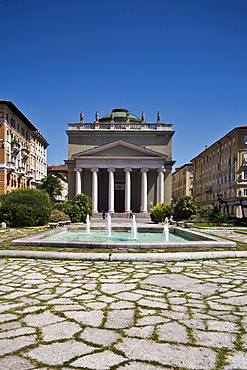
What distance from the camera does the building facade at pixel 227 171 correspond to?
45.9m

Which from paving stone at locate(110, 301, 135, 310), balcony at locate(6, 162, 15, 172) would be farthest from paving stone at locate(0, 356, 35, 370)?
balcony at locate(6, 162, 15, 172)

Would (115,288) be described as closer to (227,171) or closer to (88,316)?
(88,316)

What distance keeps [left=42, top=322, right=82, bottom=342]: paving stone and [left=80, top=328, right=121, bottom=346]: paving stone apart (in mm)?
129

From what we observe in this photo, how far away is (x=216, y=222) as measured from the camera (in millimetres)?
26578

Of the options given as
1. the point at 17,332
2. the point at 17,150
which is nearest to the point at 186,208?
the point at 17,332

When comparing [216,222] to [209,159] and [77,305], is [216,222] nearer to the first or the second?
[77,305]

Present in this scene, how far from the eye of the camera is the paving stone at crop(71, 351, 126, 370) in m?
2.72

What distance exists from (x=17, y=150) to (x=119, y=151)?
50.6 feet

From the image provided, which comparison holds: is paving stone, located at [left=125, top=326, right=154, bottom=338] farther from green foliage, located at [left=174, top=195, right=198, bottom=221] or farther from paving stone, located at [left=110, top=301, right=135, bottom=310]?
green foliage, located at [left=174, top=195, right=198, bottom=221]

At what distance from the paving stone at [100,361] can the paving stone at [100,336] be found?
0.23m

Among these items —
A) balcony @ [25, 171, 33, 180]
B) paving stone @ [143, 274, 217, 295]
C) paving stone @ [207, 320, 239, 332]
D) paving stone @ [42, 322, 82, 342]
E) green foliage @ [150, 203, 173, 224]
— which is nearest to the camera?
paving stone @ [42, 322, 82, 342]

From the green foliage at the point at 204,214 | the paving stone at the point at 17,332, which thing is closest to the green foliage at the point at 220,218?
the green foliage at the point at 204,214

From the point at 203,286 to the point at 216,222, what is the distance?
22.1 metres

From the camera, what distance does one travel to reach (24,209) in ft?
67.8
